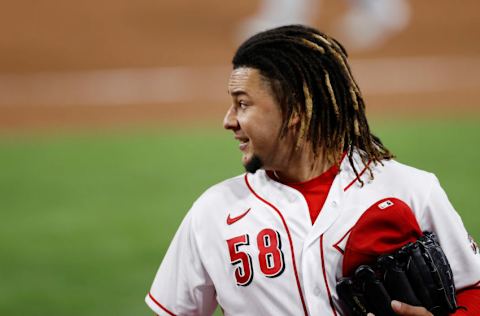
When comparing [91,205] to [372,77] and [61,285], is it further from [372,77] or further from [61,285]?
[372,77]

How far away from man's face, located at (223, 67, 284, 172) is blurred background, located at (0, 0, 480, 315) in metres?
2.59

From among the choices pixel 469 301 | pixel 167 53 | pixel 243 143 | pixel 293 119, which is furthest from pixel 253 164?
pixel 167 53

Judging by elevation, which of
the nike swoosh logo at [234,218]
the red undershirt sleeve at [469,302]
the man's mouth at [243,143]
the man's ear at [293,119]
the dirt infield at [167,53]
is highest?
the dirt infield at [167,53]

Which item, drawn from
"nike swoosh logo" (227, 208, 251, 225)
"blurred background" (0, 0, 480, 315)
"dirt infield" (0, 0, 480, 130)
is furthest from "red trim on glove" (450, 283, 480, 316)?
"dirt infield" (0, 0, 480, 130)

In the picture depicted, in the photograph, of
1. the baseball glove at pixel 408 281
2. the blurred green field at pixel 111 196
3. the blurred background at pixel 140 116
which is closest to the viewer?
the baseball glove at pixel 408 281

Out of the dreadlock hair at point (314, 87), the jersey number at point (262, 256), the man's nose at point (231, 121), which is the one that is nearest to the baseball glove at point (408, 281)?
the jersey number at point (262, 256)

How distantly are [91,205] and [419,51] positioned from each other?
8419mm

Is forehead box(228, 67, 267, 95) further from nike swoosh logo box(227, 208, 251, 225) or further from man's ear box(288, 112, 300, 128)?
nike swoosh logo box(227, 208, 251, 225)

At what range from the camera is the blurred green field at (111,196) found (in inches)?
215

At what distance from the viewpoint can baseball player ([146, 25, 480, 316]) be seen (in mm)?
2451

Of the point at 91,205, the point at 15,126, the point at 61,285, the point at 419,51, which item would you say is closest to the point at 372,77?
the point at 419,51

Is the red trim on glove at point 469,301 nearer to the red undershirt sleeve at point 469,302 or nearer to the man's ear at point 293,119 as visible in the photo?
the red undershirt sleeve at point 469,302

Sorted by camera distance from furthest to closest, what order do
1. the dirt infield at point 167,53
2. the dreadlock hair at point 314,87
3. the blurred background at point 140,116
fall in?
the dirt infield at point 167,53 → the blurred background at point 140,116 → the dreadlock hair at point 314,87

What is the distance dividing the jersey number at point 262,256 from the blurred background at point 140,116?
2529 millimetres
